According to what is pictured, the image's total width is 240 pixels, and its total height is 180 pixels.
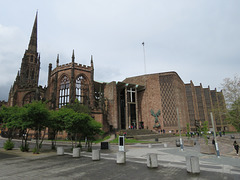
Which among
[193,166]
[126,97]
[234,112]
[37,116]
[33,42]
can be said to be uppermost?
[33,42]

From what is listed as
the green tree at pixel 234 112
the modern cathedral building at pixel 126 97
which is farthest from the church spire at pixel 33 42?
the green tree at pixel 234 112

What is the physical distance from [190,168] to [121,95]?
47.1 m

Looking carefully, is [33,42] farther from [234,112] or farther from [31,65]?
[234,112]

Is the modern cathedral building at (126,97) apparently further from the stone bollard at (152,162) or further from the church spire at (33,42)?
the stone bollard at (152,162)

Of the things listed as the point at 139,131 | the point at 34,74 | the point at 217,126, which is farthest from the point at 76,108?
the point at 217,126

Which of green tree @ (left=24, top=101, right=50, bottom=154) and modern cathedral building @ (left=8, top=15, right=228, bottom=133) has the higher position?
modern cathedral building @ (left=8, top=15, right=228, bottom=133)

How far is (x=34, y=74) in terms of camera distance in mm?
69000

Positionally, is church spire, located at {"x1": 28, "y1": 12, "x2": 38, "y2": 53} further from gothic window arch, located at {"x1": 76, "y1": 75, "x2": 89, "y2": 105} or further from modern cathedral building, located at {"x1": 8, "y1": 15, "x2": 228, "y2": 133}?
gothic window arch, located at {"x1": 76, "y1": 75, "x2": 89, "y2": 105}

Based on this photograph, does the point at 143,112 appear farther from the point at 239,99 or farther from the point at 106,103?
the point at 239,99

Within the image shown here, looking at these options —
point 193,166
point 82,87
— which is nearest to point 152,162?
point 193,166

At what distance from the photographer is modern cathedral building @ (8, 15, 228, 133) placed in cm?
3894

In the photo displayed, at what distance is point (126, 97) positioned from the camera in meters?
48.5

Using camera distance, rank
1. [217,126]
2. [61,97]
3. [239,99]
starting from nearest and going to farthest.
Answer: [239,99], [61,97], [217,126]

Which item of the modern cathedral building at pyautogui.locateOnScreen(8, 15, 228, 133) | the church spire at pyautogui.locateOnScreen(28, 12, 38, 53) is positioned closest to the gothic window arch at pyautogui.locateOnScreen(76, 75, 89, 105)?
the modern cathedral building at pyautogui.locateOnScreen(8, 15, 228, 133)
